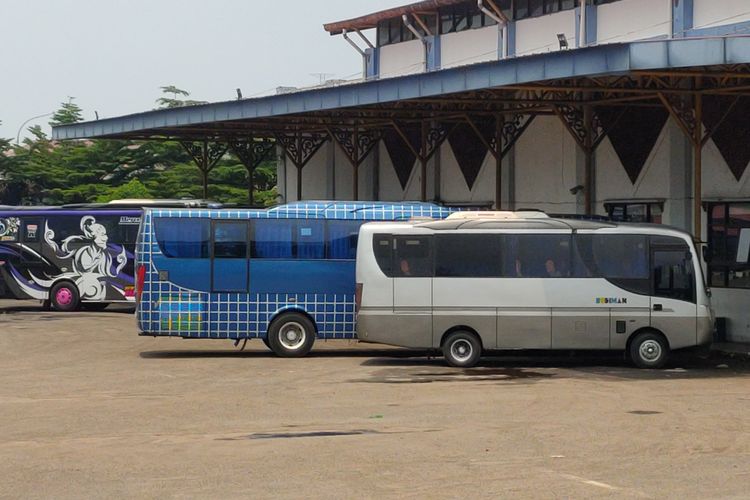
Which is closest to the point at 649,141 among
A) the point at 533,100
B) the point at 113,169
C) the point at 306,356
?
the point at 533,100

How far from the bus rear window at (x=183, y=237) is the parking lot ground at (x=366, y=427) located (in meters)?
1.98

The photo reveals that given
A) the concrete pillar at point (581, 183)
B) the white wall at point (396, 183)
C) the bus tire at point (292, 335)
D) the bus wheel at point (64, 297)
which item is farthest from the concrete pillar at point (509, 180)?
the bus wheel at point (64, 297)

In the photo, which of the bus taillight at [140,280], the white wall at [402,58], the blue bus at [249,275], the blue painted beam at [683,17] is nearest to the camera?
the bus taillight at [140,280]

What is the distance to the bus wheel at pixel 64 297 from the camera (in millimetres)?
35844

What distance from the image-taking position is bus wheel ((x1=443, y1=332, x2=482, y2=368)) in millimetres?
23031

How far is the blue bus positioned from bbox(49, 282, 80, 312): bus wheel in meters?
12.0

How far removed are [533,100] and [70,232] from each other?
13.9 m

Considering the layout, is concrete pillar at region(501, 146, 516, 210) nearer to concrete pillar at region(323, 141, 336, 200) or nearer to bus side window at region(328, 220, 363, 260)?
bus side window at region(328, 220, 363, 260)

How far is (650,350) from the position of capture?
2292cm

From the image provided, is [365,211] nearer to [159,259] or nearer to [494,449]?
[159,259]

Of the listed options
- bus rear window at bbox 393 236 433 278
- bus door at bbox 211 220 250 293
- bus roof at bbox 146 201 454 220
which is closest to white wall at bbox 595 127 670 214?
bus roof at bbox 146 201 454 220

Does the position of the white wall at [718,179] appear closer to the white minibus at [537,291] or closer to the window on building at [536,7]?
the white minibus at [537,291]

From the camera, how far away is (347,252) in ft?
81.6

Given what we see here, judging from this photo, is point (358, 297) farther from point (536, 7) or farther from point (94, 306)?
point (536, 7)
